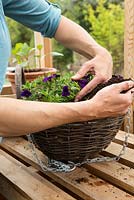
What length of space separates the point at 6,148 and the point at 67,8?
324 cm

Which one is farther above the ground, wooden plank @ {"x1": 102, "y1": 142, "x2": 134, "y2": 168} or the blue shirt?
the blue shirt

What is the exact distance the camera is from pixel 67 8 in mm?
4133

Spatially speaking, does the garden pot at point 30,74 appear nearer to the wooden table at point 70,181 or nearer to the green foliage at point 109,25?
the wooden table at point 70,181

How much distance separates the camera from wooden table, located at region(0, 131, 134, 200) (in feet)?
2.61

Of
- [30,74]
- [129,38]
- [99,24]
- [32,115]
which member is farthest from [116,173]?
[99,24]

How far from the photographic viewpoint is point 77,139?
84cm

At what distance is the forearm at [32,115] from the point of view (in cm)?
67

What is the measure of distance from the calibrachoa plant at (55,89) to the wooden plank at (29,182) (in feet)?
0.66

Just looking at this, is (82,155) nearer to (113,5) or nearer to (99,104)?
(99,104)

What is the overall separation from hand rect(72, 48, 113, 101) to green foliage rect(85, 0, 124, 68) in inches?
125

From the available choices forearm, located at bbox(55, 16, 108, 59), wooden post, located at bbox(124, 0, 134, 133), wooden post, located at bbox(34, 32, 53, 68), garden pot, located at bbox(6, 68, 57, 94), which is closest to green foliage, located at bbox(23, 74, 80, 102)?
forearm, located at bbox(55, 16, 108, 59)

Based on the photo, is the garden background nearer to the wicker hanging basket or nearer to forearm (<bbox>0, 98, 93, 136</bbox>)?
the wicker hanging basket

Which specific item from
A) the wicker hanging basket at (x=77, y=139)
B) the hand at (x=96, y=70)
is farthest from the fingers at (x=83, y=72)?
the wicker hanging basket at (x=77, y=139)

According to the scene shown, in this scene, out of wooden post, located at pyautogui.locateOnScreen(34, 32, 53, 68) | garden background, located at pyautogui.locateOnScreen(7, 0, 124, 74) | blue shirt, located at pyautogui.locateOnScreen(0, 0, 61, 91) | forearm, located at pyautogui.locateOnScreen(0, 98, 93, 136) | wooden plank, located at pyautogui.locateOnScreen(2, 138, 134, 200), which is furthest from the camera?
garden background, located at pyautogui.locateOnScreen(7, 0, 124, 74)
